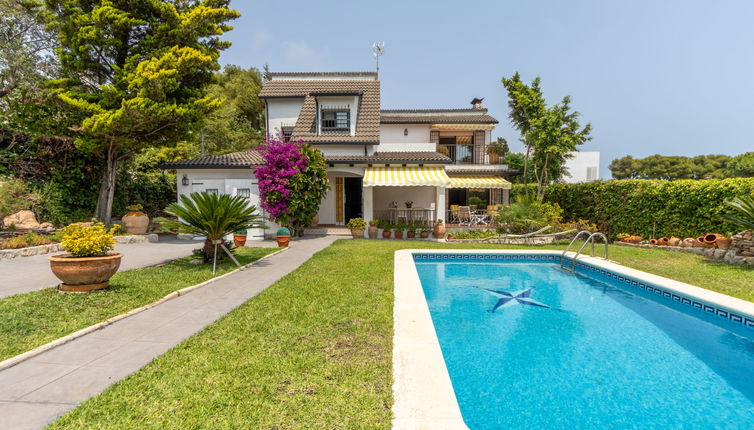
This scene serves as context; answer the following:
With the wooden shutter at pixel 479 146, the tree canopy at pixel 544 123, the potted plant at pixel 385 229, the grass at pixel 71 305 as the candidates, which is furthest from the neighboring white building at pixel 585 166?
the grass at pixel 71 305

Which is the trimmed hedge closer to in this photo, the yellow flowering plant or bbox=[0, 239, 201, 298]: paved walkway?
the yellow flowering plant

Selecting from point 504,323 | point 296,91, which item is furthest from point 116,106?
point 504,323

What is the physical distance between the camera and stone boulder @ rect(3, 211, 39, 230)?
1472 cm

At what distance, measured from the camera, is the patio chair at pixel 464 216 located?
21.6 metres

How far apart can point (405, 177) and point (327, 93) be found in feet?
26.9

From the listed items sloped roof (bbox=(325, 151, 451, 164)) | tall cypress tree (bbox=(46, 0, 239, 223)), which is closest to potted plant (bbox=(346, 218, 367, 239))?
sloped roof (bbox=(325, 151, 451, 164))

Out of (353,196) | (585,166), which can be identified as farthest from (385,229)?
(585,166)

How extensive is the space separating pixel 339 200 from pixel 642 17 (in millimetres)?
18609

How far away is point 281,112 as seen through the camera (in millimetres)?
24641

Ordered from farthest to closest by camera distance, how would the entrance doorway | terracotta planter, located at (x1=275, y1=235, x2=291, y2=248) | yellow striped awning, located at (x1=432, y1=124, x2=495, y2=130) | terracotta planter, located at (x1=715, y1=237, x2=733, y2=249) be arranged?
yellow striped awning, located at (x1=432, y1=124, x2=495, y2=130), the entrance doorway, terracotta planter, located at (x1=275, y1=235, x2=291, y2=248), terracotta planter, located at (x1=715, y1=237, x2=733, y2=249)

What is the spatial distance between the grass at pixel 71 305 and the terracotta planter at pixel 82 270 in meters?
0.28

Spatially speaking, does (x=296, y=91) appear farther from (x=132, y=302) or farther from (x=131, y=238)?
(x=132, y=302)

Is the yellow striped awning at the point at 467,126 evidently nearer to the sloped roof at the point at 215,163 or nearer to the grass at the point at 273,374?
the sloped roof at the point at 215,163

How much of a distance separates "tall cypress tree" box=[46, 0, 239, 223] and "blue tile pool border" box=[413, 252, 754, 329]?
13.6m
